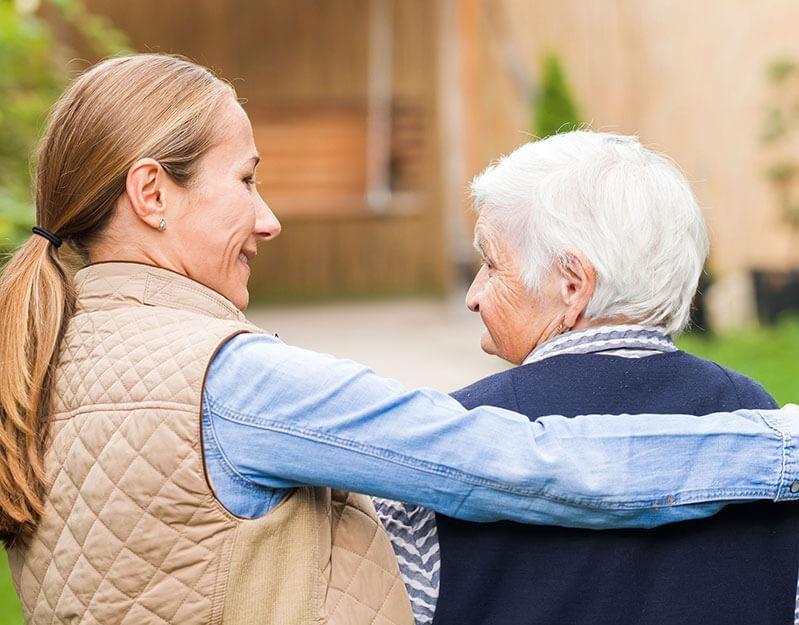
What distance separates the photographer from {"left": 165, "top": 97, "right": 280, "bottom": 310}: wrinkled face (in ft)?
5.98

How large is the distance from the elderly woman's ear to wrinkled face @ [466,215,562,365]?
19 mm

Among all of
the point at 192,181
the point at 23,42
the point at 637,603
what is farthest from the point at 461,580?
the point at 23,42

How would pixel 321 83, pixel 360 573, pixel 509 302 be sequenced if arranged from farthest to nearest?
pixel 321 83 → pixel 509 302 → pixel 360 573

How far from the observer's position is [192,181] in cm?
181

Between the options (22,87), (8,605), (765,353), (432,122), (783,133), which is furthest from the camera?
(432,122)

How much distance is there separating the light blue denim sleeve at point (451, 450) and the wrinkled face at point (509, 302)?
25cm

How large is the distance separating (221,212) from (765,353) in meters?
6.28

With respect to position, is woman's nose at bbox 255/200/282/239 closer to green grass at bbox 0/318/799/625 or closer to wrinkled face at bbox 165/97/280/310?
wrinkled face at bbox 165/97/280/310

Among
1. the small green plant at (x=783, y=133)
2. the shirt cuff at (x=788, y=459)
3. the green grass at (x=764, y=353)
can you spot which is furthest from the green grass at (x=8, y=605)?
the small green plant at (x=783, y=133)

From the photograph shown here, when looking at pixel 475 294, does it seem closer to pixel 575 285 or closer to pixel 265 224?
pixel 575 285

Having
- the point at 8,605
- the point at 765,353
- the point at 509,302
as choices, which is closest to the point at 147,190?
the point at 509,302

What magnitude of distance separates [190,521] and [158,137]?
0.60 metres

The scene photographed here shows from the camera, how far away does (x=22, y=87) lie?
5867mm

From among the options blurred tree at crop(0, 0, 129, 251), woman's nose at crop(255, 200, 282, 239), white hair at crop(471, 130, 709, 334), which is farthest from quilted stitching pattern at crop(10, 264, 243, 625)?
blurred tree at crop(0, 0, 129, 251)
